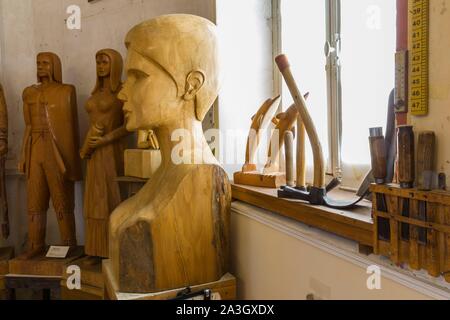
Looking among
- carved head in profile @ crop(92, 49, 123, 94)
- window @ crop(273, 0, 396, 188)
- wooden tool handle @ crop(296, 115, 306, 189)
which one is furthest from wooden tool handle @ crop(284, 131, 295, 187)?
carved head in profile @ crop(92, 49, 123, 94)

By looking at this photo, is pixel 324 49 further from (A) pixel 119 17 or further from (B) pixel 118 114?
(A) pixel 119 17

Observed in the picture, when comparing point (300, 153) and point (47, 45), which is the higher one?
point (47, 45)

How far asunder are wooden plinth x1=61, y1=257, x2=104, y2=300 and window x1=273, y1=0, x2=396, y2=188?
1150mm

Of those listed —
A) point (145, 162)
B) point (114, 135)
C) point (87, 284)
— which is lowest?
point (87, 284)

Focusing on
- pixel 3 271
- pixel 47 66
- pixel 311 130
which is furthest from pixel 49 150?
pixel 311 130

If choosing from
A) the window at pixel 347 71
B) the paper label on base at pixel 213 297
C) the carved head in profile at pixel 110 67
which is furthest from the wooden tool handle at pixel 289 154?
the carved head in profile at pixel 110 67

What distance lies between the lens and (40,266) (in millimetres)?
1886

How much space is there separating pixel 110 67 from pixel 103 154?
432 mm

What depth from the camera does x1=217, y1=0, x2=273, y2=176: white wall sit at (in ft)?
5.40

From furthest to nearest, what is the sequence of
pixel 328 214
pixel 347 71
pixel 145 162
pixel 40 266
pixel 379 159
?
1. pixel 40 266
2. pixel 145 162
3. pixel 347 71
4. pixel 328 214
5. pixel 379 159

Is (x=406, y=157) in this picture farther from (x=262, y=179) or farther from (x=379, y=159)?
(x=262, y=179)

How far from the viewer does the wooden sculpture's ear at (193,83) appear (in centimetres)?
114
